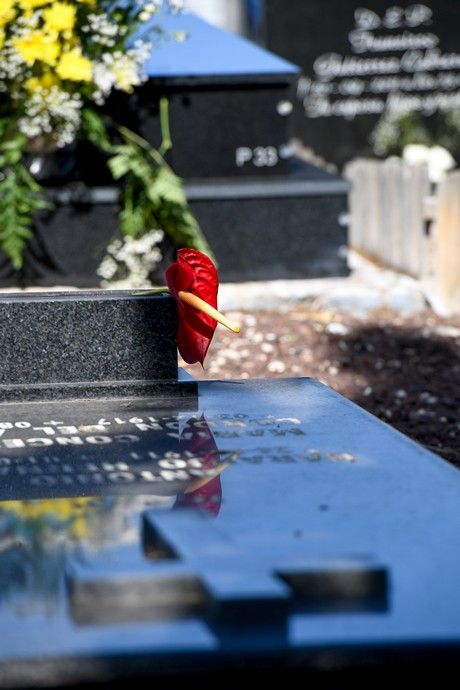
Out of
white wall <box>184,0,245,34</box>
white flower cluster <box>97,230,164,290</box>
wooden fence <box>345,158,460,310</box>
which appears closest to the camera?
white flower cluster <box>97,230,164,290</box>

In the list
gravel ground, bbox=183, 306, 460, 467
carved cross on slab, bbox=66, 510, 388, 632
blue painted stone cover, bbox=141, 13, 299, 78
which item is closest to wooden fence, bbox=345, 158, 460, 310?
gravel ground, bbox=183, 306, 460, 467

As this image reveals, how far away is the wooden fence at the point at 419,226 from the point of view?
8094mm

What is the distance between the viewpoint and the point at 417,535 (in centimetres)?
240

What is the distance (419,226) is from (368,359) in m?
2.16

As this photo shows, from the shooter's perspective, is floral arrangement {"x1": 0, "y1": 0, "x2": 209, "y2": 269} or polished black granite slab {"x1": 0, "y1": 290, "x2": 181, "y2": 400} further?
floral arrangement {"x1": 0, "y1": 0, "x2": 209, "y2": 269}

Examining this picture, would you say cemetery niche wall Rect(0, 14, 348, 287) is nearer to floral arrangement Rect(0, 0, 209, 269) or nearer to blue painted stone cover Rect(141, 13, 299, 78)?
blue painted stone cover Rect(141, 13, 299, 78)

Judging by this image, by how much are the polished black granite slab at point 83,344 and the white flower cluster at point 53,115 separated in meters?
3.22

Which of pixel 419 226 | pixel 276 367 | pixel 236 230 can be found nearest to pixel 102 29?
pixel 236 230

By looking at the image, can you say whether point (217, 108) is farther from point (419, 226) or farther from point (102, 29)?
point (419, 226)

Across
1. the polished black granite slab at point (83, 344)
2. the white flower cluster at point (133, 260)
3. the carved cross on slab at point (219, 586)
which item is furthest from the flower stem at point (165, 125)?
the carved cross on slab at point (219, 586)

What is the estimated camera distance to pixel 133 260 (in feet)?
24.1

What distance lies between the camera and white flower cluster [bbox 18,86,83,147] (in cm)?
671

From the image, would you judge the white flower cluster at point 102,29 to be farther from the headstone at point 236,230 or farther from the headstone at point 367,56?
the headstone at point 367,56

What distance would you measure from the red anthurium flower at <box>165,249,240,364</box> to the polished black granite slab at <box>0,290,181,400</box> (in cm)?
4
